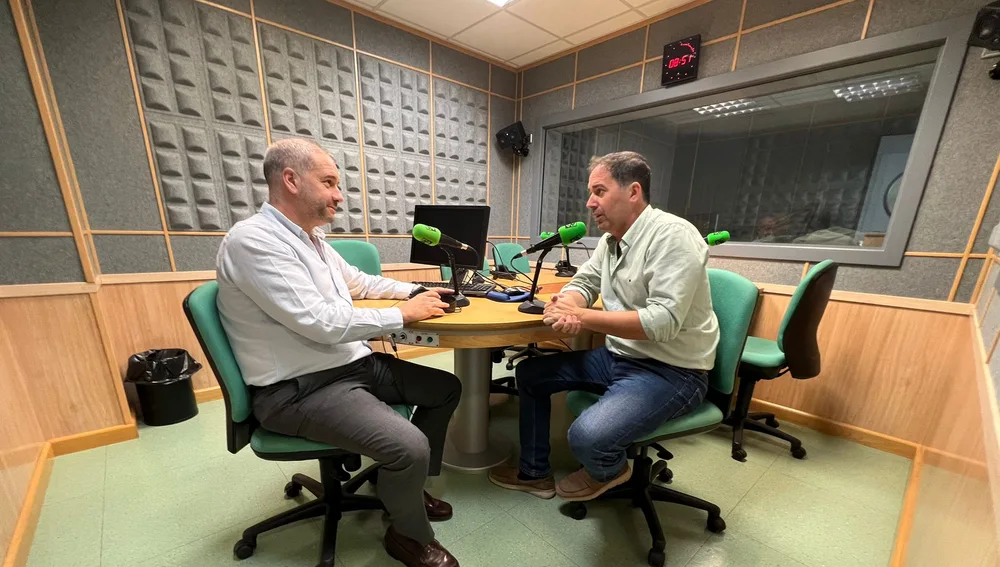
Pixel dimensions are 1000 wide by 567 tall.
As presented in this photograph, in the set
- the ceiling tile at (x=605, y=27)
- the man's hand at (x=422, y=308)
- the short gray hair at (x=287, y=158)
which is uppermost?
the ceiling tile at (x=605, y=27)

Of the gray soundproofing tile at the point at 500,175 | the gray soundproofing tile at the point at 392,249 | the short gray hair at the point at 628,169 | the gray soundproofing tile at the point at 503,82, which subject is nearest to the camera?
the short gray hair at the point at 628,169

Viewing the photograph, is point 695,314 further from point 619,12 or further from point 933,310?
point 619,12

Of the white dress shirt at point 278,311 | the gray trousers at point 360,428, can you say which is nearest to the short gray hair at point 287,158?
the white dress shirt at point 278,311

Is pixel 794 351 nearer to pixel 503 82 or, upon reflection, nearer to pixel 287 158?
pixel 287 158

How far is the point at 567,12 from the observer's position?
2.65 metres

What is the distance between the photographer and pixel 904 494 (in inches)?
61.5

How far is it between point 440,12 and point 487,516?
3.32 meters

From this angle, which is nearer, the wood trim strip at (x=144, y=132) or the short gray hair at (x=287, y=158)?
the short gray hair at (x=287, y=158)

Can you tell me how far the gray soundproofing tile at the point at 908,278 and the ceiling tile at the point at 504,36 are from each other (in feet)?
9.34

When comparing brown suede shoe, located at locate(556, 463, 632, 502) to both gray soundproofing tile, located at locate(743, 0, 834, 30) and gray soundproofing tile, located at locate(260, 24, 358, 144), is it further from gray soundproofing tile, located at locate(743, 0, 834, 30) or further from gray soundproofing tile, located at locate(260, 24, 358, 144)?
gray soundproofing tile, located at locate(743, 0, 834, 30)

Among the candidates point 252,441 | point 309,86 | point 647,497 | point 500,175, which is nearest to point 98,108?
point 309,86

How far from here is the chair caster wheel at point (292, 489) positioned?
147 cm

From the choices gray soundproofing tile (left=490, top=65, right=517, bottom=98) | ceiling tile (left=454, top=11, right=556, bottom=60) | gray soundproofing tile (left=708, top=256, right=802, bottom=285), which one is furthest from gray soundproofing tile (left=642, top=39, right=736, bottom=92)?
gray soundproofing tile (left=490, top=65, right=517, bottom=98)

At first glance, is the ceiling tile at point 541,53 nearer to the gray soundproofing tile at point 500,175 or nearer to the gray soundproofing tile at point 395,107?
the gray soundproofing tile at point 500,175
